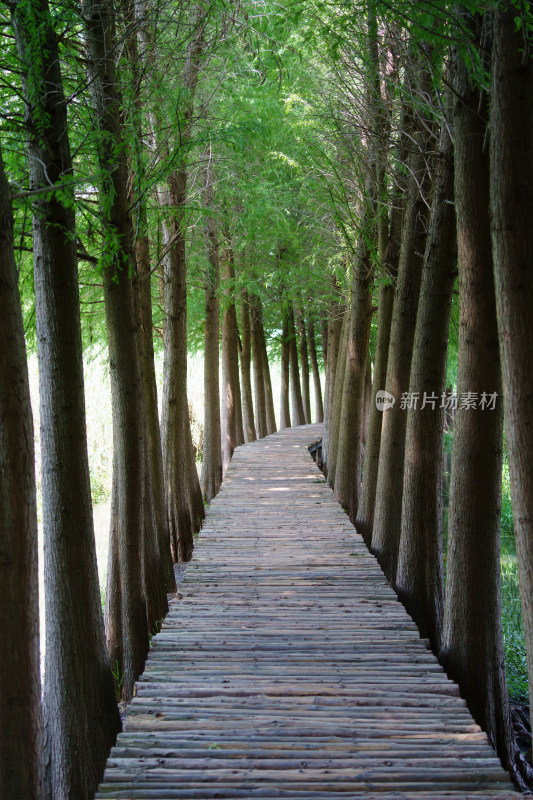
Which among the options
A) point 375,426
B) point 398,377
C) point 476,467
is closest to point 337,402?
point 375,426

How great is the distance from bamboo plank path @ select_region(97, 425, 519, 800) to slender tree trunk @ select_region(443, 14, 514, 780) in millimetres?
478

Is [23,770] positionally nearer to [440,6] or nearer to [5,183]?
[5,183]

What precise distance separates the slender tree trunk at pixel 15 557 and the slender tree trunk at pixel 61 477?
37.2 inches

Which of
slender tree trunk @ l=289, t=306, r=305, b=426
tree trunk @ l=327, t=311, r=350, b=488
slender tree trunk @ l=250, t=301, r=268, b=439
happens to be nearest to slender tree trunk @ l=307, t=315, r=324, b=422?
slender tree trunk @ l=289, t=306, r=305, b=426

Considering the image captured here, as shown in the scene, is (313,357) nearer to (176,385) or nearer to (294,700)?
(176,385)

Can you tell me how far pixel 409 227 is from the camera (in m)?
7.77

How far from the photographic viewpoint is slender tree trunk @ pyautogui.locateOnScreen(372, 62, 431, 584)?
7863mm

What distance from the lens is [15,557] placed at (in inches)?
141

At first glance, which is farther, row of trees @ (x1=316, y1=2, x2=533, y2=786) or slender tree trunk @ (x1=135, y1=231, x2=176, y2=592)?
slender tree trunk @ (x1=135, y1=231, x2=176, y2=592)

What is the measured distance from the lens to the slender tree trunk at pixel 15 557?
352 cm

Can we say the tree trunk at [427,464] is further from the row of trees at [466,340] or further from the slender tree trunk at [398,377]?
the slender tree trunk at [398,377]

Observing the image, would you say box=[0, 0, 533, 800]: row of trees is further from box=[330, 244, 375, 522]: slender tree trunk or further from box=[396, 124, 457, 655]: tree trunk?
box=[330, 244, 375, 522]: slender tree trunk

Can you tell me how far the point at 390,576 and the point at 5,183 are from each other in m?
6.33

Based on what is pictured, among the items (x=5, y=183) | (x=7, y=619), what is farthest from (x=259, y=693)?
(x=5, y=183)
